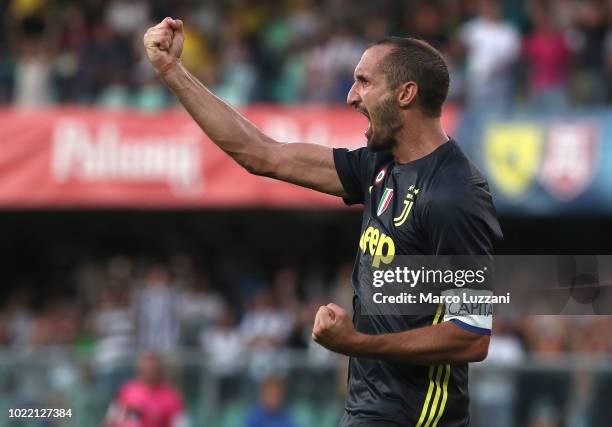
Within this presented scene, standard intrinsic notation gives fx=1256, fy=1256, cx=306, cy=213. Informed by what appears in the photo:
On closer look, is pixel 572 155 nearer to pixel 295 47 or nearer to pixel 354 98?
pixel 295 47

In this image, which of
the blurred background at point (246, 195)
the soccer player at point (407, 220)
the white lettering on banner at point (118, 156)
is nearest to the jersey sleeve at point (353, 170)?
the soccer player at point (407, 220)

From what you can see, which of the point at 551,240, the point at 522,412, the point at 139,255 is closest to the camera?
the point at 522,412

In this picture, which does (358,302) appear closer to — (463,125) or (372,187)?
(372,187)

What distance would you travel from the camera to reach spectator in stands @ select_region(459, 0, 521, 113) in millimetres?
12648

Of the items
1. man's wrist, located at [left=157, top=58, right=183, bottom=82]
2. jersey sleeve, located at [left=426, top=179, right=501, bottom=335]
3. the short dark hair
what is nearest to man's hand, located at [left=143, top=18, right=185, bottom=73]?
man's wrist, located at [left=157, top=58, right=183, bottom=82]

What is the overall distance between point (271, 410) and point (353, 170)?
229 inches

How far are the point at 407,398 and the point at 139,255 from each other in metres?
11.7

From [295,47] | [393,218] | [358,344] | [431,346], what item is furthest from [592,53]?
[358,344]

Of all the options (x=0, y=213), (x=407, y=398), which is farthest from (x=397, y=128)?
(x=0, y=213)

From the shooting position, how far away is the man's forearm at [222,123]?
488 centimetres

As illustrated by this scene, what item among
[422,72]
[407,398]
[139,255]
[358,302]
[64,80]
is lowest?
[407,398]

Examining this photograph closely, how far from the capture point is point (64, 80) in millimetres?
14148

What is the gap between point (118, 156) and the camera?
13320mm

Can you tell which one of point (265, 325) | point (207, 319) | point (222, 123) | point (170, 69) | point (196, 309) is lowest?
point (222, 123)
